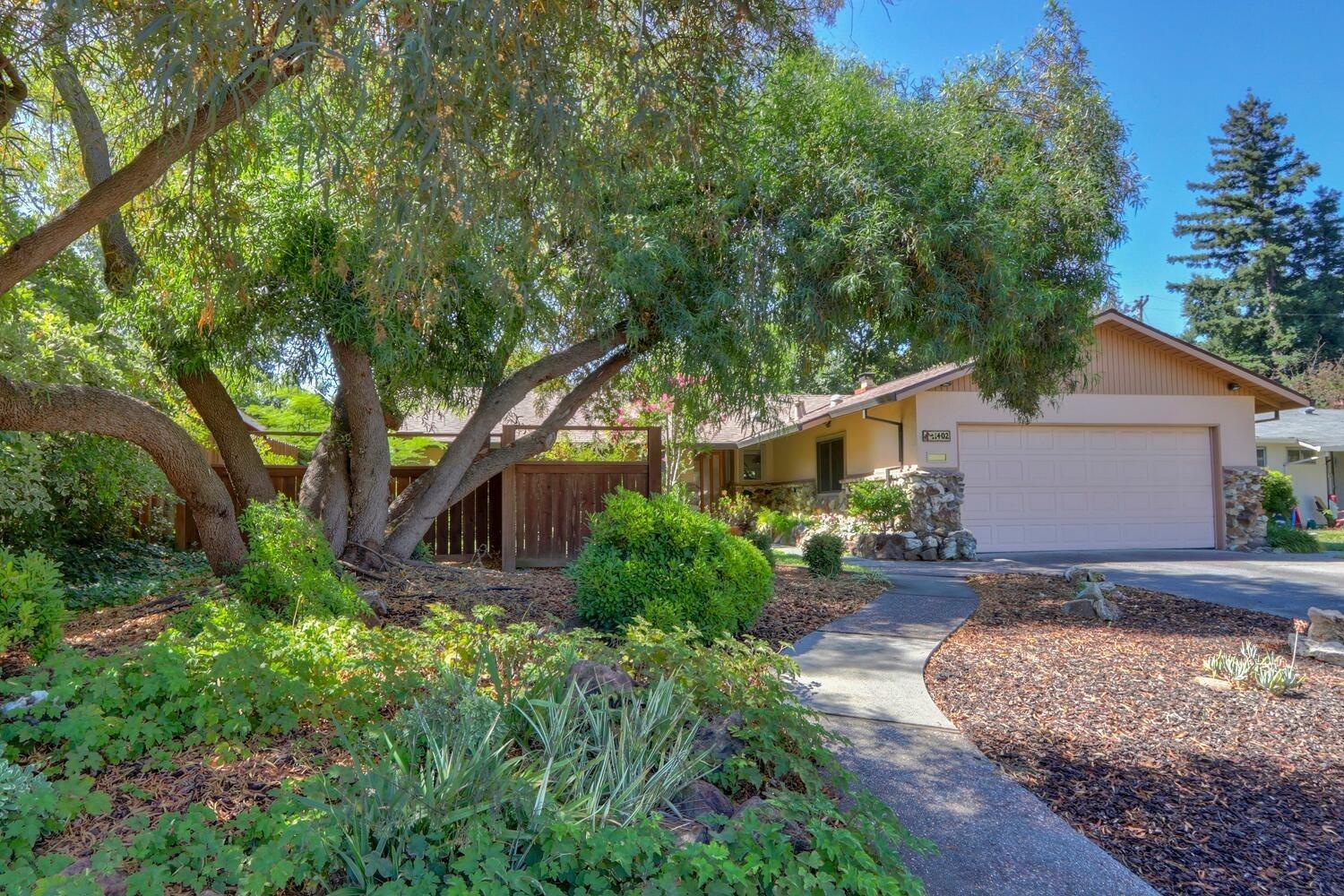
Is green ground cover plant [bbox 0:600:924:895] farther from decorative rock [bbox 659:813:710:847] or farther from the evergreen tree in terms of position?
the evergreen tree

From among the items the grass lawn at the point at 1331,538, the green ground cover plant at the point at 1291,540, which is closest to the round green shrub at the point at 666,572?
the green ground cover plant at the point at 1291,540

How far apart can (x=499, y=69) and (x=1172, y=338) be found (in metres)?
15.1

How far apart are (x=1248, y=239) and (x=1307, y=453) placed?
59.3 feet

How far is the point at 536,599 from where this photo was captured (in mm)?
6793

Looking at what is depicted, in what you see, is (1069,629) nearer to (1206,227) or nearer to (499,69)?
(499,69)

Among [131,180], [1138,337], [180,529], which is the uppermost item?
[1138,337]

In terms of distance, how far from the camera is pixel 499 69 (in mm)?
3730

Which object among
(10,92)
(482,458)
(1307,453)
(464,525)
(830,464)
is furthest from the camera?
(1307,453)

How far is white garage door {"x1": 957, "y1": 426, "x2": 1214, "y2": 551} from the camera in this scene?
14.4 m

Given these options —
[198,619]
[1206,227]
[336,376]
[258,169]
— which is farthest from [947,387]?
[1206,227]

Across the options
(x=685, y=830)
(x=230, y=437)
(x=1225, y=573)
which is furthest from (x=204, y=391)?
(x=1225, y=573)

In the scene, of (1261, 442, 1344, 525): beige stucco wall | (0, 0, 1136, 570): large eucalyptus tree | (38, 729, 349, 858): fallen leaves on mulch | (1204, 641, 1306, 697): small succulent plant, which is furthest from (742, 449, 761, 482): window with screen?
(38, 729, 349, 858): fallen leaves on mulch

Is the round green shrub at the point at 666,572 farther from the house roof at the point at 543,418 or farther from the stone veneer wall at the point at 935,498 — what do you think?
the stone veneer wall at the point at 935,498

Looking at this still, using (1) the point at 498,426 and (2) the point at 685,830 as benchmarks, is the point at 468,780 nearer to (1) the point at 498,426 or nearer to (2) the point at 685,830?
(2) the point at 685,830
